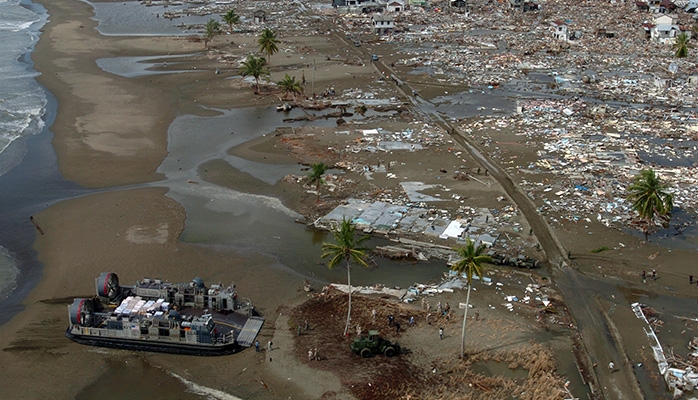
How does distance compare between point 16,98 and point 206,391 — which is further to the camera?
point 16,98

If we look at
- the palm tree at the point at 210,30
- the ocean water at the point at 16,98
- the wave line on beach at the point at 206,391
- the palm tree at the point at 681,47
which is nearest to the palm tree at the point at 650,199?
the wave line on beach at the point at 206,391

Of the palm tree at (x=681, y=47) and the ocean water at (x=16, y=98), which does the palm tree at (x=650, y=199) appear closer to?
the ocean water at (x=16, y=98)

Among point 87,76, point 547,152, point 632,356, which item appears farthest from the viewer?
point 87,76

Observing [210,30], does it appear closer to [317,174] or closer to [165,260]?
[317,174]

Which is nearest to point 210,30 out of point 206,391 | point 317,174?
point 317,174

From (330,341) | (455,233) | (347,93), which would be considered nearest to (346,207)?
(455,233)

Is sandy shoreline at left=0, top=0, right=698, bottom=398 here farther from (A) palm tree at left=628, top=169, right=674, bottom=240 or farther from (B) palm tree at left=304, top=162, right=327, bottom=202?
(A) palm tree at left=628, top=169, right=674, bottom=240

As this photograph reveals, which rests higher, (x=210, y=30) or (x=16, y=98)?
(x=210, y=30)

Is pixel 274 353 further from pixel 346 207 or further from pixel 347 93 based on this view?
pixel 347 93
